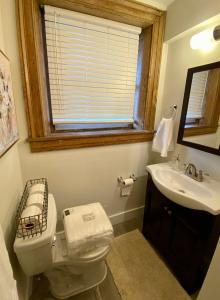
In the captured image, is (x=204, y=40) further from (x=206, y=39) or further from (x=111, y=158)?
(x=111, y=158)

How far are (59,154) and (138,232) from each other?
1.25 m

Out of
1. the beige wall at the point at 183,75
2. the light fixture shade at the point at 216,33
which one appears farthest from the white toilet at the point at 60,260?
the light fixture shade at the point at 216,33

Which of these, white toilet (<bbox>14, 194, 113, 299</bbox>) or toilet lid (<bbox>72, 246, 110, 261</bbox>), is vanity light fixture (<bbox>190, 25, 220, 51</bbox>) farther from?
toilet lid (<bbox>72, 246, 110, 261</bbox>)

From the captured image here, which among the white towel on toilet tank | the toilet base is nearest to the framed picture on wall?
the white towel on toilet tank

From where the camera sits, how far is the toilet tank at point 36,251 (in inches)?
32.9

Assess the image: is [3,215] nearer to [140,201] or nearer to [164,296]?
[164,296]

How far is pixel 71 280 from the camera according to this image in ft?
3.91

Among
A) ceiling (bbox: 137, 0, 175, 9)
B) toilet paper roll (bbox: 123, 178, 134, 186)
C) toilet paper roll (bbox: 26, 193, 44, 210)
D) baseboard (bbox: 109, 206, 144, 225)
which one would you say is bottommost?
baseboard (bbox: 109, 206, 144, 225)

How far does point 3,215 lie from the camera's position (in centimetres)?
82

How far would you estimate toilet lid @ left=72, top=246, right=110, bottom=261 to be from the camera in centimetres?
103

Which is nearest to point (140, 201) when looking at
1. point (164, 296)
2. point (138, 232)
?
point (138, 232)

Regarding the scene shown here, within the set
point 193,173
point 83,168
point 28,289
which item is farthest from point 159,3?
point 28,289

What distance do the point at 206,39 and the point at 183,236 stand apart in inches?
58.2

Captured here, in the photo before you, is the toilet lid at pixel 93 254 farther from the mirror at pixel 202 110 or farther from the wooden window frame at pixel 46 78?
the mirror at pixel 202 110
